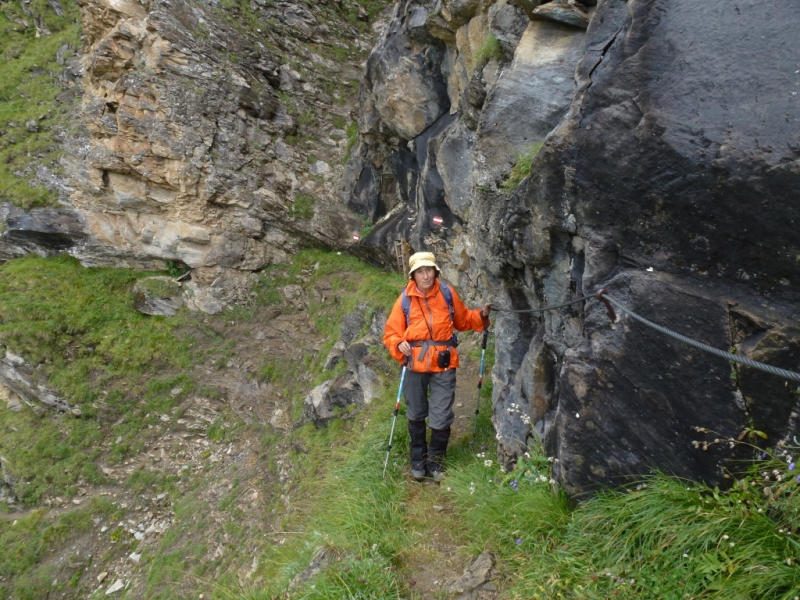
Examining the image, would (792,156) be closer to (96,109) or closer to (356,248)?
(356,248)

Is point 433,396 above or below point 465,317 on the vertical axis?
below

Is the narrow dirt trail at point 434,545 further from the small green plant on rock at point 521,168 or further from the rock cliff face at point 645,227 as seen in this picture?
the small green plant on rock at point 521,168

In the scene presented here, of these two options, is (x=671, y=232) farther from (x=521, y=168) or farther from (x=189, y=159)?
(x=189, y=159)

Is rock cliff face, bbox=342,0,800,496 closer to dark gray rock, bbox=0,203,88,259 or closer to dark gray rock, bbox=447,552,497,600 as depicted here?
dark gray rock, bbox=447,552,497,600

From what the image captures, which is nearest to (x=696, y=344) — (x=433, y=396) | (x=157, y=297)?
(x=433, y=396)

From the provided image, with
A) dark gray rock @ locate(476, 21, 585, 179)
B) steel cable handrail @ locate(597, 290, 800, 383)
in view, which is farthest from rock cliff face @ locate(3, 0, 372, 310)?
steel cable handrail @ locate(597, 290, 800, 383)

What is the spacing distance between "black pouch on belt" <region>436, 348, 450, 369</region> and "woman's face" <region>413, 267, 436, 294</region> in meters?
0.69

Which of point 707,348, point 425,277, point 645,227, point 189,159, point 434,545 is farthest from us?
point 189,159

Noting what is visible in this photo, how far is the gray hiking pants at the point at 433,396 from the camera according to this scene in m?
5.06

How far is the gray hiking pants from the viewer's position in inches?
199

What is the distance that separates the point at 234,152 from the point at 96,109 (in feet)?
12.5

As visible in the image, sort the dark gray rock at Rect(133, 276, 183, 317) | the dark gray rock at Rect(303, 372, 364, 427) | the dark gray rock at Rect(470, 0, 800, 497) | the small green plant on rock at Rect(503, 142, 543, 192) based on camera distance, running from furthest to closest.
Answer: the dark gray rock at Rect(133, 276, 183, 317) → the dark gray rock at Rect(303, 372, 364, 427) → the small green plant on rock at Rect(503, 142, 543, 192) → the dark gray rock at Rect(470, 0, 800, 497)

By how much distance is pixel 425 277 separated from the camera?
4836 millimetres

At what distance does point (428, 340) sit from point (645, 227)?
2.42 metres
